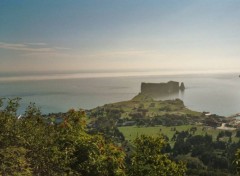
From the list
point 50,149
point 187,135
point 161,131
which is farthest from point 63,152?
point 161,131

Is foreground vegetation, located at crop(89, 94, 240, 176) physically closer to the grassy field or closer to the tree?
the grassy field

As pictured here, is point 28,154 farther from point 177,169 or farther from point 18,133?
point 177,169

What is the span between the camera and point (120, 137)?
5443 inches

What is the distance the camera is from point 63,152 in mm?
22016

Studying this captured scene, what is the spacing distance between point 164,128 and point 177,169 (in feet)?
492

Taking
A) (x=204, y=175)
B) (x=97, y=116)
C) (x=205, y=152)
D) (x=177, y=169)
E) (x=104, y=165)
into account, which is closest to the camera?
(x=177, y=169)

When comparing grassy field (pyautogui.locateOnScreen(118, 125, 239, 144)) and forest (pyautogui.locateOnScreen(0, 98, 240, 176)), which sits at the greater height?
forest (pyautogui.locateOnScreen(0, 98, 240, 176))

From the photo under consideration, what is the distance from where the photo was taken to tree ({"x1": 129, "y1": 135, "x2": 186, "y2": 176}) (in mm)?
22188

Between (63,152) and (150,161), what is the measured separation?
6.73m

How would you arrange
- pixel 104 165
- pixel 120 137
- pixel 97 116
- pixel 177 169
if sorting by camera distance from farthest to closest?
1. pixel 97 116
2. pixel 120 137
3. pixel 104 165
4. pixel 177 169

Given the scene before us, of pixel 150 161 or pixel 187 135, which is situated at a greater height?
pixel 150 161

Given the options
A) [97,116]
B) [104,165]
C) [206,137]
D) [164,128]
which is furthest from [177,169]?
[97,116]

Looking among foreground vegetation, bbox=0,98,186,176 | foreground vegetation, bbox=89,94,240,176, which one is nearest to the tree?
foreground vegetation, bbox=0,98,186,176

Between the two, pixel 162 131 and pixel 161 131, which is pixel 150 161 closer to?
pixel 161 131
